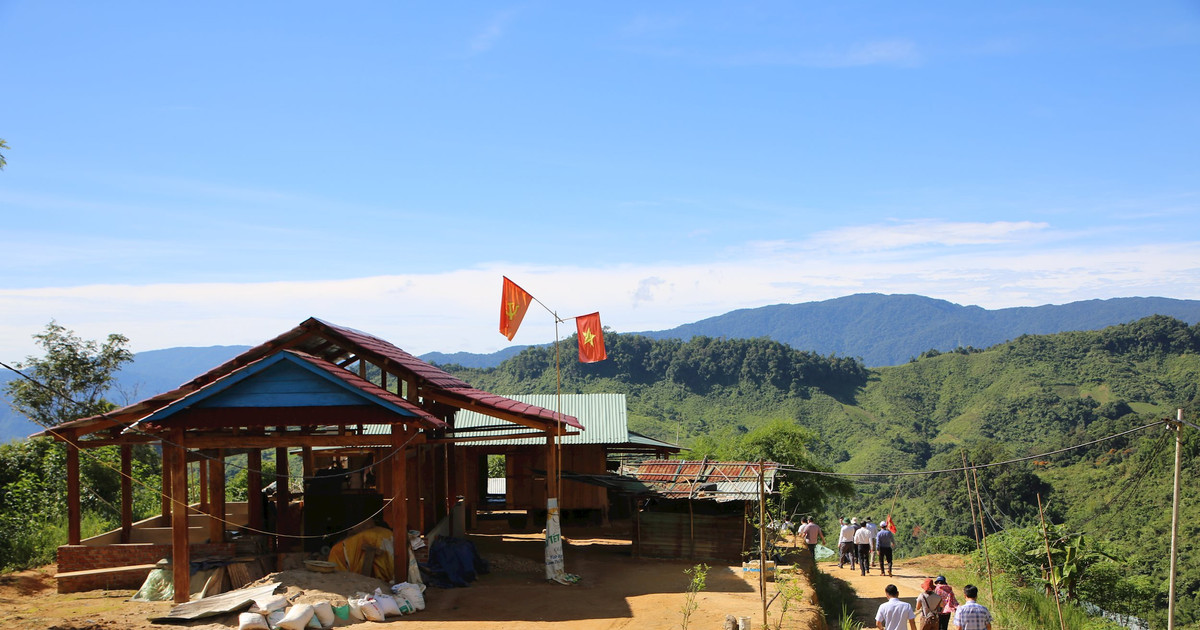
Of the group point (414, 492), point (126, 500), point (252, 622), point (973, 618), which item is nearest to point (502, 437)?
point (414, 492)

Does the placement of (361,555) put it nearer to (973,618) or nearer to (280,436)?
(280,436)

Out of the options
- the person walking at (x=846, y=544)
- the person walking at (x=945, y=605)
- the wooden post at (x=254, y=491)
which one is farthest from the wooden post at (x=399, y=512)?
the person walking at (x=846, y=544)

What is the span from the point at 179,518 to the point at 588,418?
12.0 m

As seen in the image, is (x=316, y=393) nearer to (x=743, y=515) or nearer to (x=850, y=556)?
(x=743, y=515)

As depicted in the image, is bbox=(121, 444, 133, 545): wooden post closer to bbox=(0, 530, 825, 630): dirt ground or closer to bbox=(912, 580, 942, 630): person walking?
bbox=(0, 530, 825, 630): dirt ground

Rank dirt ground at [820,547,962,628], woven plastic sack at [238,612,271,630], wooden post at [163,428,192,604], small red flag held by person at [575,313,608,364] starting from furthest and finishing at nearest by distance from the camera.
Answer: dirt ground at [820,547,962,628] → small red flag held by person at [575,313,608,364] → wooden post at [163,428,192,604] → woven plastic sack at [238,612,271,630]

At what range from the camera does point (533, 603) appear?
1441 cm

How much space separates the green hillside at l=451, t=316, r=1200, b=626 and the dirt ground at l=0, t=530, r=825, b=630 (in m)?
16.7

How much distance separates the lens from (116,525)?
67.8 ft

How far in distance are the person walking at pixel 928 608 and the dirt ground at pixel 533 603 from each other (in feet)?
5.27

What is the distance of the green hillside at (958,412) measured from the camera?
1689 inches

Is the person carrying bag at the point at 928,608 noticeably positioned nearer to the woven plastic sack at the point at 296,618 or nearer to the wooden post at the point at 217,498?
the woven plastic sack at the point at 296,618

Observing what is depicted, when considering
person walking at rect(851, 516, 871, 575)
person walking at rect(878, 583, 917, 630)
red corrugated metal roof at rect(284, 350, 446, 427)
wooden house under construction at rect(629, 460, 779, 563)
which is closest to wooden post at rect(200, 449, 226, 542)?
red corrugated metal roof at rect(284, 350, 446, 427)

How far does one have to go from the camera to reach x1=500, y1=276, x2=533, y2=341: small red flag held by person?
16625 mm
